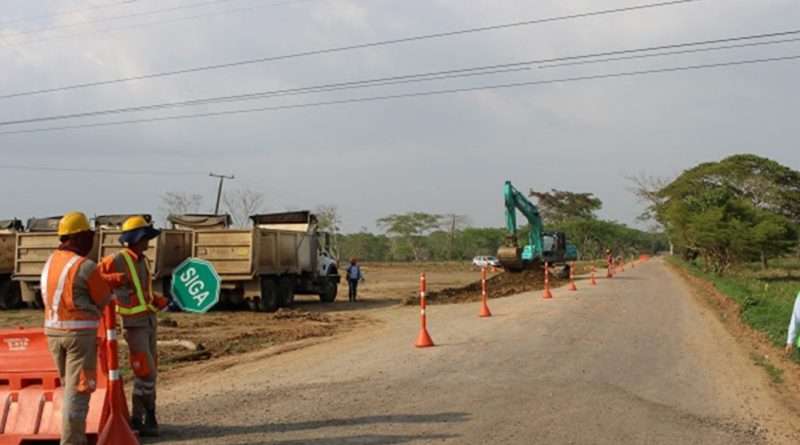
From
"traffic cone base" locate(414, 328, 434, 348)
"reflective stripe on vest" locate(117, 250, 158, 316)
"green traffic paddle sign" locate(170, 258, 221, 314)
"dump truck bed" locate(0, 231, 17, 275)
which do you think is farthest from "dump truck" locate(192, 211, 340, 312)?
"reflective stripe on vest" locate(117, 250, 158, 316)

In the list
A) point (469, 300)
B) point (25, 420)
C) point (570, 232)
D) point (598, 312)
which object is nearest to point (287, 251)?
point (469, 300)

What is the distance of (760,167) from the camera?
59.5 metres

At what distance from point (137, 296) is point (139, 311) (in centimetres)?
13

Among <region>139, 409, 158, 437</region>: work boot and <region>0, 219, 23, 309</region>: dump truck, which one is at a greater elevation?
<region>0, 219, 23, 309</region>: dump truck

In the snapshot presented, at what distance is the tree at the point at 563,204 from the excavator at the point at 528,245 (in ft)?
193

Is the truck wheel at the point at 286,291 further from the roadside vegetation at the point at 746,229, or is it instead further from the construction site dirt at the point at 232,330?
the roadside vegetation at the point at 746,229

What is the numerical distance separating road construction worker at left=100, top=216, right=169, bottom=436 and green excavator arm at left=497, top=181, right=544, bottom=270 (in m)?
29.2

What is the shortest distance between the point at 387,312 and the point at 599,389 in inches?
535

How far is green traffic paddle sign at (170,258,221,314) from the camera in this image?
297 inches

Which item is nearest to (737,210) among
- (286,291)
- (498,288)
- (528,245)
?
(528,245)

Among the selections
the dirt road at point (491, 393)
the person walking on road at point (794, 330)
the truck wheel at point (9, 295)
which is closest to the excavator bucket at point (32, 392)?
the dirt road at point (491, 393)

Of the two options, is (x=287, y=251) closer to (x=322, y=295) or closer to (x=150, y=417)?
(x=322, y=295)

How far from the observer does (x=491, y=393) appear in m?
8.92

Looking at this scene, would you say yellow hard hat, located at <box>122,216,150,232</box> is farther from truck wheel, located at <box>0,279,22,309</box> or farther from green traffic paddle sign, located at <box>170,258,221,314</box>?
truck wheel, located at <box>0,279,22,309</box>
